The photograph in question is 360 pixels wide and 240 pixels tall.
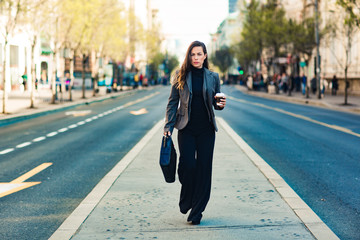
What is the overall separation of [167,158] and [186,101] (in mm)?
574

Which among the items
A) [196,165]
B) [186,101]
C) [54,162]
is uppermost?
[186,101]

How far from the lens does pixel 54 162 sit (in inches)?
447

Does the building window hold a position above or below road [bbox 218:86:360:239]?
above

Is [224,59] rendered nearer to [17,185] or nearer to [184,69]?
[17,185]

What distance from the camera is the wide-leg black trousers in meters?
5.75

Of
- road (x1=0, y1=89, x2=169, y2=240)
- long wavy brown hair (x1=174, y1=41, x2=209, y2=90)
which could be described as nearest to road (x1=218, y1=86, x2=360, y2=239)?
long wavy brown hair (x1=174, y1=41, x2=209, y2=90)

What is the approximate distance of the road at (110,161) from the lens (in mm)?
6758

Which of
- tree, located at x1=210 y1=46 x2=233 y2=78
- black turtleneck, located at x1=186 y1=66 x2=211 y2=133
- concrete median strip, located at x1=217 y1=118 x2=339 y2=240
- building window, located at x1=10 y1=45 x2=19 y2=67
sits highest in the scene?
tree, located at x1=210 y1=46 x2=233 y2=78

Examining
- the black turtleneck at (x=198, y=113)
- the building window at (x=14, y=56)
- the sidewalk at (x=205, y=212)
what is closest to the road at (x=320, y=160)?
the sidewalk at (x=205, y=212)

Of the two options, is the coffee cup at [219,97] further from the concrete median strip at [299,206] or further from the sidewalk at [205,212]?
the concrete median strip at [299,206]

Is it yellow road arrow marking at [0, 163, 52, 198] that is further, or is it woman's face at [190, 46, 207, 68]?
yellow road arrow marking at [0, 163, 52, 198]

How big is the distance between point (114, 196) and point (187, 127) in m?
1.88

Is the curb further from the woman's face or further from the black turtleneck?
the woman's face

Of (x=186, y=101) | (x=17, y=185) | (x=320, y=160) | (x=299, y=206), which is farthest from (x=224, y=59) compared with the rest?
(x=186, y=101)
